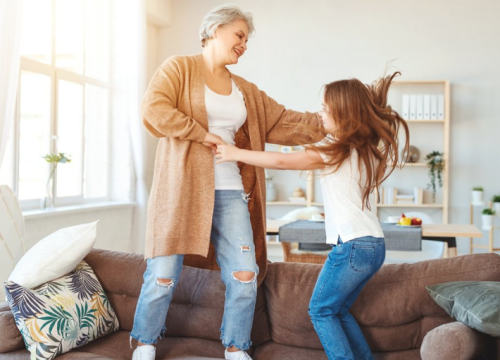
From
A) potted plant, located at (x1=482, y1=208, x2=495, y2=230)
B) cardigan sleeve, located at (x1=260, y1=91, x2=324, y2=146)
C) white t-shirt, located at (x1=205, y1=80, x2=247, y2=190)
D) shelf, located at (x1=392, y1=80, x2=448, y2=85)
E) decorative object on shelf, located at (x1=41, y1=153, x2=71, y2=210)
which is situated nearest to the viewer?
white t-shirt, located at (x1=205, y1=80, x2=247, y2=190)

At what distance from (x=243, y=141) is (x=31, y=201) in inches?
104

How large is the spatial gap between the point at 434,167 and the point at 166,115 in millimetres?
4660

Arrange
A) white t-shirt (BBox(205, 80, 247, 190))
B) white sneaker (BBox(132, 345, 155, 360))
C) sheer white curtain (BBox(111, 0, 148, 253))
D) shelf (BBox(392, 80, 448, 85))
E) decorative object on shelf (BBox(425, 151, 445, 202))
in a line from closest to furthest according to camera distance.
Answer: white sneaker (BBox(132, 345, 155, 360)) < white t-shirt (BBox(205, 80, 247, 190)) < sheer white curtain (BBox(111, 0, 148, 253)) < shelf (BBox(392, 80, 448, 85)) < decorative object on shelf (BBox(425, 151, 445, 202))

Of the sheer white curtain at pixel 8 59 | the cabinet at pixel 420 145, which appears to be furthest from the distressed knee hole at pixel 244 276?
the cabinet at pixel 420 145

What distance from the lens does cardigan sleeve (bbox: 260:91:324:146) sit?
2.37 meters

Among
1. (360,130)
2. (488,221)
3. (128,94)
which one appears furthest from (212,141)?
(488,221)

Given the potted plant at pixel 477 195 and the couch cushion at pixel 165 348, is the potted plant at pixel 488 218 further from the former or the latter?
the couch cushion at pixel 165 348

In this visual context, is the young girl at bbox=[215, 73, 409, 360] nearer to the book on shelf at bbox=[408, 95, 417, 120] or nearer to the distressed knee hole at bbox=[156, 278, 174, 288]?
the distressed knee hole at bbox=[156, 278, 174, 288]

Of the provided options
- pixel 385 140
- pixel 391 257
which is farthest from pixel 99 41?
pixel 385 140

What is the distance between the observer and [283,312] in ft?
6.82

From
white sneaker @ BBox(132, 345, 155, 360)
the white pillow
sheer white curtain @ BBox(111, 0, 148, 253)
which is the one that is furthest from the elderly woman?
sheer white curtain @ BBox(111, 0, 148, 253)

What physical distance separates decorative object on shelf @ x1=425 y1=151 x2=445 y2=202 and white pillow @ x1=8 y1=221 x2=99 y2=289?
15.3 ft

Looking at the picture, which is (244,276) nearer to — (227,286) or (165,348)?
(227,286)

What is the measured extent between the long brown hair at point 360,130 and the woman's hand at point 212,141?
0.36 m
